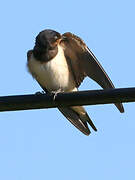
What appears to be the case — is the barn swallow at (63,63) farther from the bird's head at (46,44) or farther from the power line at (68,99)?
the power line at (68,99)

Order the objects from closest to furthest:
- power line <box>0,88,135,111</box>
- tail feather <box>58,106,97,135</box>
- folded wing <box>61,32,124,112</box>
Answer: power line <box>0,88,135,111</box> < folded wing <box>61,32,124,112</box> < tail feather <box>58,106,97,135</box>

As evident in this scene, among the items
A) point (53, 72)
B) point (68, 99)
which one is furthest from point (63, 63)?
point (68, 99)

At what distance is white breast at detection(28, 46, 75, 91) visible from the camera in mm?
6418

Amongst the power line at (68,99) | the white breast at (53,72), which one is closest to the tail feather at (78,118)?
the white breast at (53,72)

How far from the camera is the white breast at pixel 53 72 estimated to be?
21.1 feet

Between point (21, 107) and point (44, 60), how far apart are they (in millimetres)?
2406

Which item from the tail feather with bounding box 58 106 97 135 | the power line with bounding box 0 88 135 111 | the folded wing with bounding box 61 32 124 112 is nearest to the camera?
the power line with bounding box 0 88 135 111

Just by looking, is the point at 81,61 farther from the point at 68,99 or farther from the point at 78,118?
the point at 68,99

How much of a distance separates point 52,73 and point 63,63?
21 centimetres

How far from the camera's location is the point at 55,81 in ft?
21.4

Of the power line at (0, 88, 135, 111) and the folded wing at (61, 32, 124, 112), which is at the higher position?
the folded wing at (61, 32, 124, 112)

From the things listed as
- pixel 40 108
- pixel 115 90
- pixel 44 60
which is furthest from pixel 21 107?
pixel 44 60

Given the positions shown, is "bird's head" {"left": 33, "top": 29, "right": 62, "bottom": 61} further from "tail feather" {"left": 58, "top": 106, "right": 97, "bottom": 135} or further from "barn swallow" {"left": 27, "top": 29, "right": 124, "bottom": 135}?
"tail feather" {"left": 58, "top": 106, "right": 97, "bottom": 135}

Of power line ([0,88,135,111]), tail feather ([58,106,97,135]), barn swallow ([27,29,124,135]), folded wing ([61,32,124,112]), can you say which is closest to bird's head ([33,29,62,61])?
barn swallow ([27,29,124,135])
